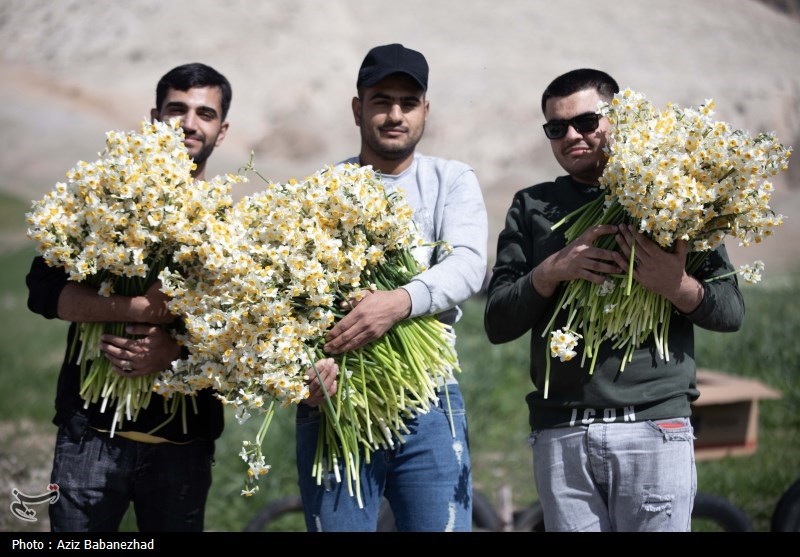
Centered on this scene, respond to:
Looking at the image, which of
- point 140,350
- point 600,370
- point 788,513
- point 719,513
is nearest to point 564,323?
point 600,370

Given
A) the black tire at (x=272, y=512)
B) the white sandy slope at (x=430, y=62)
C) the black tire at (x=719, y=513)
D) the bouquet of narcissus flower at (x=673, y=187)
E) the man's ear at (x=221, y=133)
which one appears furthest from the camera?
the white sandy slope at (x=430, y=62)

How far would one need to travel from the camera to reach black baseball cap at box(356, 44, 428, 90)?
305 centimetres

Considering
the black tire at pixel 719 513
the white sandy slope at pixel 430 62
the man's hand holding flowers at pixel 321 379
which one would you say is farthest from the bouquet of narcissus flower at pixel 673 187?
the white sandy slope at pixel 430 62

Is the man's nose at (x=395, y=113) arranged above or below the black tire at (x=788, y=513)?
above

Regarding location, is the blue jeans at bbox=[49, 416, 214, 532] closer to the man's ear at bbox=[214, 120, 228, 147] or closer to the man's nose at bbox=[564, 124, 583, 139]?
the man's ear at bbox=[214, 120, 228, 147]

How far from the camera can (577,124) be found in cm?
282

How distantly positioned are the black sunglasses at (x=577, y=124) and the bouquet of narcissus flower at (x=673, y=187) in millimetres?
147

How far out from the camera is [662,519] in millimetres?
2666

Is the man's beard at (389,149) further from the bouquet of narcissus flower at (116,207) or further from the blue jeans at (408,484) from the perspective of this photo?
the blue jeans at (408,484)

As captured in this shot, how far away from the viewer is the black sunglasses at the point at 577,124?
281cm

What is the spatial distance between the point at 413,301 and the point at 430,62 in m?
13.1

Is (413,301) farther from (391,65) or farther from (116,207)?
(116,207)

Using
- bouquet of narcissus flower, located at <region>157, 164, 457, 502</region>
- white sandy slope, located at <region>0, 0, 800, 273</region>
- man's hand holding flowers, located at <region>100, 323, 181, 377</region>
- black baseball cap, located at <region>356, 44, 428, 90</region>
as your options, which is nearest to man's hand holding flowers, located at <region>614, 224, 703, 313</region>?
bouquet of narcissus flower, located at <region>157, 164, 457, 502</region>

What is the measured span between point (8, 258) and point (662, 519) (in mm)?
18016
